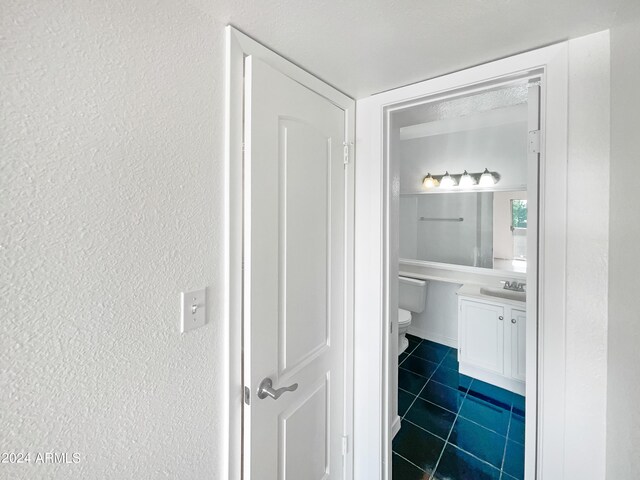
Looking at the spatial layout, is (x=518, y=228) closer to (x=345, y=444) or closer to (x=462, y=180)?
(x=462, y=180)

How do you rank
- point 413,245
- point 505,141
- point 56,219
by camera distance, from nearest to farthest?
point 56,219, point 505,141, point 413,245

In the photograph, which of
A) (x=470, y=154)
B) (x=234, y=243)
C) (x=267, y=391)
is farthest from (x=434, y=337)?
(x=234, y=243)

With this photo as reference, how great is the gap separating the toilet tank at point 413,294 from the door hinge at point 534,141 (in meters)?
2.30

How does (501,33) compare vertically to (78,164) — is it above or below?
above

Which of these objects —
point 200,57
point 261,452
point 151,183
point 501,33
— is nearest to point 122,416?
point 261,452

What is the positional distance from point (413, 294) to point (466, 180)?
4.46 feet

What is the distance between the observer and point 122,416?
69cm

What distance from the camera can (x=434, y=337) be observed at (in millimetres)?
3357

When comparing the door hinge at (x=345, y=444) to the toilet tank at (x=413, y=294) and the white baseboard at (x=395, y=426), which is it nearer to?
the white baseboard at (x=395, y=426)

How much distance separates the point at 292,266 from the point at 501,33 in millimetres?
1068

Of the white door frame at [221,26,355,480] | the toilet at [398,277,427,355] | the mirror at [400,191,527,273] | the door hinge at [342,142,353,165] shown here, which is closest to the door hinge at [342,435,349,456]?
the white door frame at [221,26,355,480]

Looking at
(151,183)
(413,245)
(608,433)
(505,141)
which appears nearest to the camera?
(151,183)

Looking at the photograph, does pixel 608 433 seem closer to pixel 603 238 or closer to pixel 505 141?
pixel 603 238

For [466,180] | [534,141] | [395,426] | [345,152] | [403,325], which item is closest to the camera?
[534,141]
